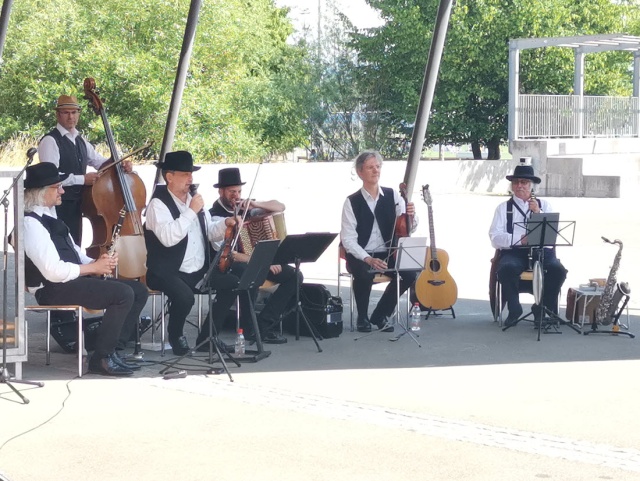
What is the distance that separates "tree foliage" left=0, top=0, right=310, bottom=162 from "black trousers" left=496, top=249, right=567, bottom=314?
68.6 feet

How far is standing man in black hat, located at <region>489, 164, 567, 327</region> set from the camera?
390 inches

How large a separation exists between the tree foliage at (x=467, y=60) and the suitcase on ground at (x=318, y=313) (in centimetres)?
3018

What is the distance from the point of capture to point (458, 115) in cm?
4166

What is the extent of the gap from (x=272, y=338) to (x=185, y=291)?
42.7 inches

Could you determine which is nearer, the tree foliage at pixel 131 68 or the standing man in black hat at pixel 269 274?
the standing man in black hat at pixel 269 274

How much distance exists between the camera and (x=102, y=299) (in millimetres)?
7766

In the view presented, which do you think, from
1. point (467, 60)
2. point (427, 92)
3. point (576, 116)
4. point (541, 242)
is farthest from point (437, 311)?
point (467, 60)

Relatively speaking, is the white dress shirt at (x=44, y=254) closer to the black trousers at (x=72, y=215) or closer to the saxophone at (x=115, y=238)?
the saxophone at (x=115, y=238)

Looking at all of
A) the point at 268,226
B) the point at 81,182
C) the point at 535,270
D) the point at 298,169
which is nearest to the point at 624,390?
the point at 535,270

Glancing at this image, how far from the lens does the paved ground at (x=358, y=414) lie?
5.62m

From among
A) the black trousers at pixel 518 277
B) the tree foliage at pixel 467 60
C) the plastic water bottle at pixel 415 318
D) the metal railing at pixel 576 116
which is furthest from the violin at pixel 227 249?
the tree foliage at pixel 467 60

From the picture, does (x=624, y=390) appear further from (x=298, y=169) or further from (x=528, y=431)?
(x=298, y=169)

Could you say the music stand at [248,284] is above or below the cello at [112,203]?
below

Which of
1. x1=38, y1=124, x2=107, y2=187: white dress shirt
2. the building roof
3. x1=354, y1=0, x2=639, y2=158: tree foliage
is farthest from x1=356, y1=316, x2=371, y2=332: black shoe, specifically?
x1=354, y1=0, x2=639, y2=158: tree foliage
